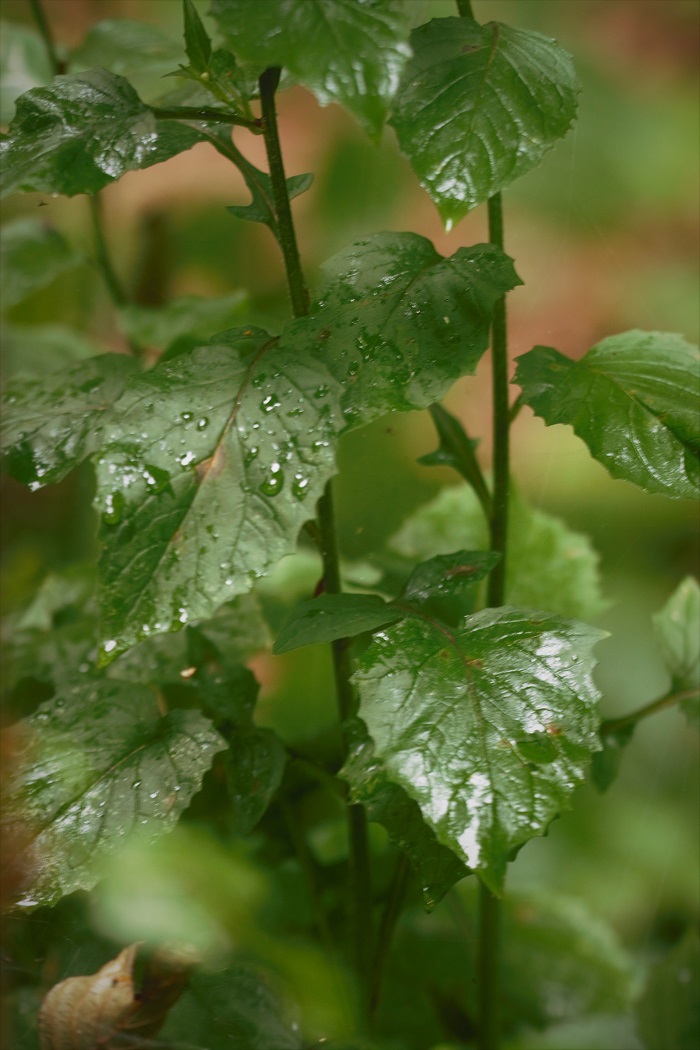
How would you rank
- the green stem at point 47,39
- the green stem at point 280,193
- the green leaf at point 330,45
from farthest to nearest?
the green stem at point 47,39 < the green stem at point 280,193 < the green leaf at point 330,45

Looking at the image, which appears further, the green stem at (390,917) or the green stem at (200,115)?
Answer: the green stem at (390,917)

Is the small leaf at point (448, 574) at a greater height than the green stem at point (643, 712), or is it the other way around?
the small leaf at point (448, 574)

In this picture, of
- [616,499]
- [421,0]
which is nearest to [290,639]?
[421,0]

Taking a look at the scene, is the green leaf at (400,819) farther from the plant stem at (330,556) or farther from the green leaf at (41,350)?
the green leaf at (41,350)

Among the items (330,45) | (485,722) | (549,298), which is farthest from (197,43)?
(549,298)

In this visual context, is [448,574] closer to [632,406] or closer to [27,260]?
[632,406]

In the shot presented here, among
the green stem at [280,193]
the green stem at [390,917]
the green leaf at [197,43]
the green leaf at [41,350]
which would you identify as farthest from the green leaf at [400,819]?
the green leaf at [41,350]
